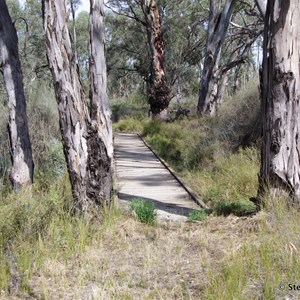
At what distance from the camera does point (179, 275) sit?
13.9 ft

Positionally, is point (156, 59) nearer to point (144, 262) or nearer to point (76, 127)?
point (76, 127)

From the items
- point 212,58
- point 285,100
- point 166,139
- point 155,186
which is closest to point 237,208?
point 285,100

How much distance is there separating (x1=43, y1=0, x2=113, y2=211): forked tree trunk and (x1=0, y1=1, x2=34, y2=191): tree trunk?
1865mm

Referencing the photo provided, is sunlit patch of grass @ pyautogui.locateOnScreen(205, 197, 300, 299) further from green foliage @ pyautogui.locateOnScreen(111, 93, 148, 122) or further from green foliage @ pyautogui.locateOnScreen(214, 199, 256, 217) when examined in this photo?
green foliage @ pyautogui.locateOnScreen(111, 93, 148, 122)

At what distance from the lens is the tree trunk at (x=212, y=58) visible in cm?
1725

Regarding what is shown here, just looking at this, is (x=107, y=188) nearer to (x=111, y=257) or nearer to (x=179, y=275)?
(x=111, y=257)

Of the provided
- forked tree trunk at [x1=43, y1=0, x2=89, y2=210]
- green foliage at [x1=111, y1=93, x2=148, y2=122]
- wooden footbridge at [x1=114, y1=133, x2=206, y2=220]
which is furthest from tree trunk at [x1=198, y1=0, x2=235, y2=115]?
forked tree trunk at [x1=43, y1=0, x2=89, y2=210]

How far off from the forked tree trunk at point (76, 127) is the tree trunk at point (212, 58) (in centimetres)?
1213

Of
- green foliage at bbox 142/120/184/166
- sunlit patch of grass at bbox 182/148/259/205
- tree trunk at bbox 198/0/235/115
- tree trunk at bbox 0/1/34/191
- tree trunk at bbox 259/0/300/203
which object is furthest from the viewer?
tree trunk at bbox 198/0/235/115

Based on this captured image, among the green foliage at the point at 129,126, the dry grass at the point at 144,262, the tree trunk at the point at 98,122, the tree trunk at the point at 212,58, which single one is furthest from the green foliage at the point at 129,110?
the dry grass at the point at 144,262

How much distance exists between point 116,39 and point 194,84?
971 centimetres

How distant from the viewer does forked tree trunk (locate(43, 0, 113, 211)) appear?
5.74m

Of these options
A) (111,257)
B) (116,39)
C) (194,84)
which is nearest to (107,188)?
(111,257)

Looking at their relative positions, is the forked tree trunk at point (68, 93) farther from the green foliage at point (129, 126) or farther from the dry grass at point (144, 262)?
the green foliage at point (129, 126)
